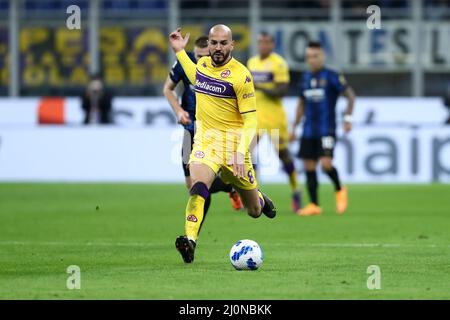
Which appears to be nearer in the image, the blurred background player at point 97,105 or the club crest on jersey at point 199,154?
the club crest on jersey at point 199,154

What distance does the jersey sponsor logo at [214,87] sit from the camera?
11.1 metres

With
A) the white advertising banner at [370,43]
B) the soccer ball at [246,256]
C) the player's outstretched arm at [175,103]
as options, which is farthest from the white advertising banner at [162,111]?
the soccer ball at [246,256]

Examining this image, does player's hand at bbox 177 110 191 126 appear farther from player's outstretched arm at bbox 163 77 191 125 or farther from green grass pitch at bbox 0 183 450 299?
green grass pitch at bbox 0 183 450 299

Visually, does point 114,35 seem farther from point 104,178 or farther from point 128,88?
point 104,178

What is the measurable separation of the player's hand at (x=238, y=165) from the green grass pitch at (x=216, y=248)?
0.80 m

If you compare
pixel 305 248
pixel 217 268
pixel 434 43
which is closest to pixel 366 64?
pixel 434 43

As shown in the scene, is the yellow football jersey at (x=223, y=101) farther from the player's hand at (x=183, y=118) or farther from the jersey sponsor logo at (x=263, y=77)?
the jersey sponsor logo at (x=263, y=77)

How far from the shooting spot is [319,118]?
17.7 m

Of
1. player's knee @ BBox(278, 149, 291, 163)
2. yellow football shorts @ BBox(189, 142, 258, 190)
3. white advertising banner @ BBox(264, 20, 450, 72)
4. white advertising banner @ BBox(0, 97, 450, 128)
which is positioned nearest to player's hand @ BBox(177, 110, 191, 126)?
yellow football shorts @ BBox(189, 142, 258, 190)

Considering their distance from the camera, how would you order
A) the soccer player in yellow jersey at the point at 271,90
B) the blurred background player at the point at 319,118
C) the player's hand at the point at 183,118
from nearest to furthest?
the player's hand at the point at 183,118 < the blurred background player at the point at 319,118 < the soccer player in yellow jersey at the point at 271,90

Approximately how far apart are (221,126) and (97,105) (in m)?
16.5

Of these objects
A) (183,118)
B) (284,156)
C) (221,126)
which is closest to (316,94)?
(284,156)

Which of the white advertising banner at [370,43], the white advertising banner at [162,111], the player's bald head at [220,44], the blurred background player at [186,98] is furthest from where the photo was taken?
the white advertising banner at [370,43]

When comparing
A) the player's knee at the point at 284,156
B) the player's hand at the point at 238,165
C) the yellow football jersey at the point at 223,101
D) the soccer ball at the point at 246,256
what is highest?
the yellow football jersey at the point at 223,101
